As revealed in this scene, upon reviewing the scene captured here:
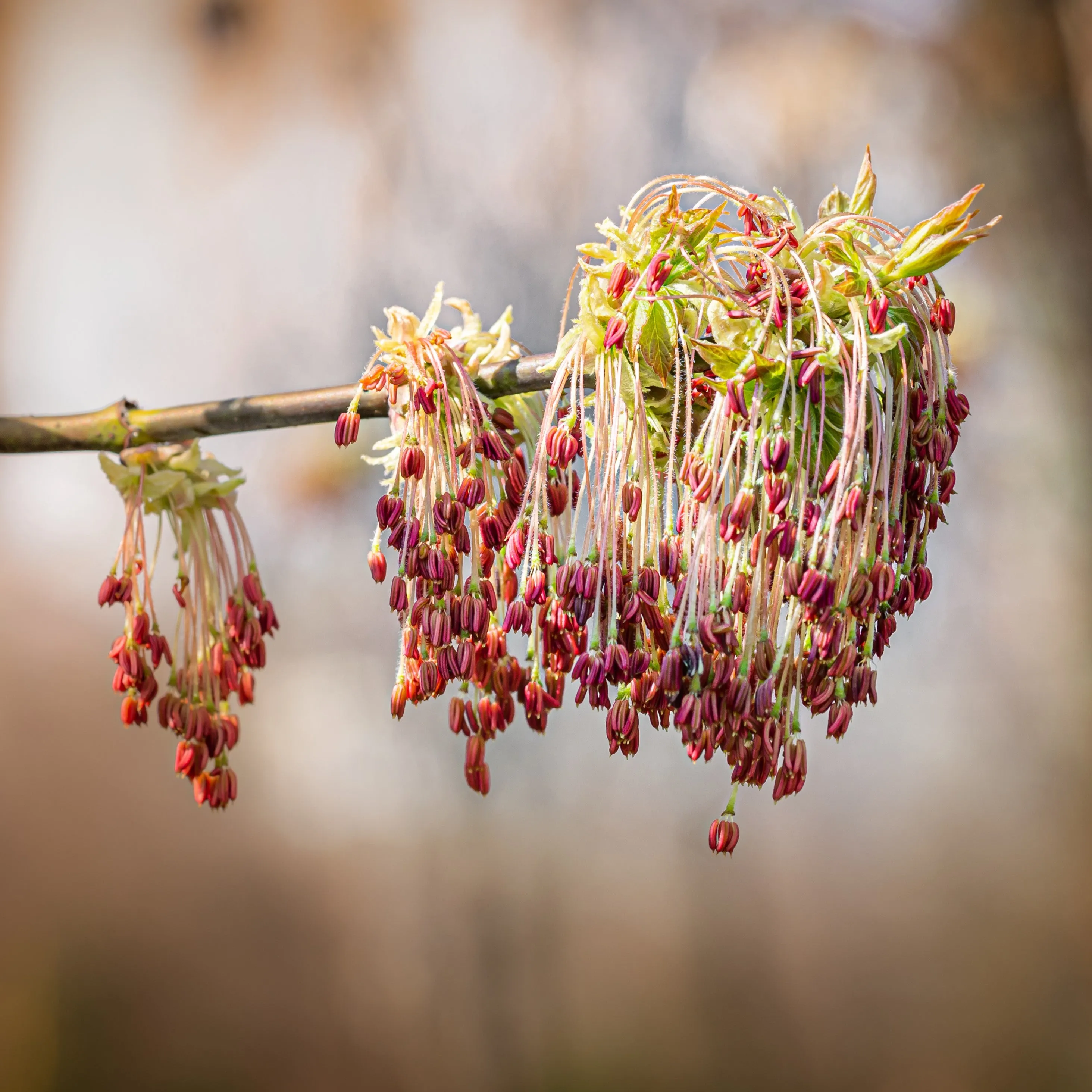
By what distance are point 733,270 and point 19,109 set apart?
5.99 feet

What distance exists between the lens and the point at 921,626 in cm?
164

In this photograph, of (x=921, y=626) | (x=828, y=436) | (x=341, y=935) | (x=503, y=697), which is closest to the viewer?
(x=828, y=436)

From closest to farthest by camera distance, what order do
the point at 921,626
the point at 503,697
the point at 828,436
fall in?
the point at 828,436 → the point at 503,697 → the point at 921,626

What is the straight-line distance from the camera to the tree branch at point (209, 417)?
0.65 meters

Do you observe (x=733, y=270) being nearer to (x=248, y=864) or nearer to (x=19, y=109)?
(x=248, y=864)

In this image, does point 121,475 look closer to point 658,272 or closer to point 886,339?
point 658,272

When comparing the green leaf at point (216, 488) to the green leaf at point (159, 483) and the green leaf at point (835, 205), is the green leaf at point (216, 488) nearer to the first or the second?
the green leaf at point (159, 483)

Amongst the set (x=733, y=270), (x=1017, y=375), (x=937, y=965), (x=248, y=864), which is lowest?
(x=937, y=965)

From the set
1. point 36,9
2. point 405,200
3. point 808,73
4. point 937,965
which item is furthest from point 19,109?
point 937,965

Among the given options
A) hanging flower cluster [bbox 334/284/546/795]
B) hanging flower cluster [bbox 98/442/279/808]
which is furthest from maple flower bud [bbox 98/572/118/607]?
hanging flower cluster [bbox 334/284/546/795]

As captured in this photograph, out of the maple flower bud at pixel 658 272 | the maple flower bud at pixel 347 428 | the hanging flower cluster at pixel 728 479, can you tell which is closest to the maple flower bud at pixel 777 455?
the hanging flower cluster at pixel 728 479

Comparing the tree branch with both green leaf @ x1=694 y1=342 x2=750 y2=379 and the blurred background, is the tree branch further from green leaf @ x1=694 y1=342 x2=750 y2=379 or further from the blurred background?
the blurred background

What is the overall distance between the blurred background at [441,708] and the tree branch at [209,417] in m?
1.02

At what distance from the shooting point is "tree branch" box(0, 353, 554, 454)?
2.15ft
